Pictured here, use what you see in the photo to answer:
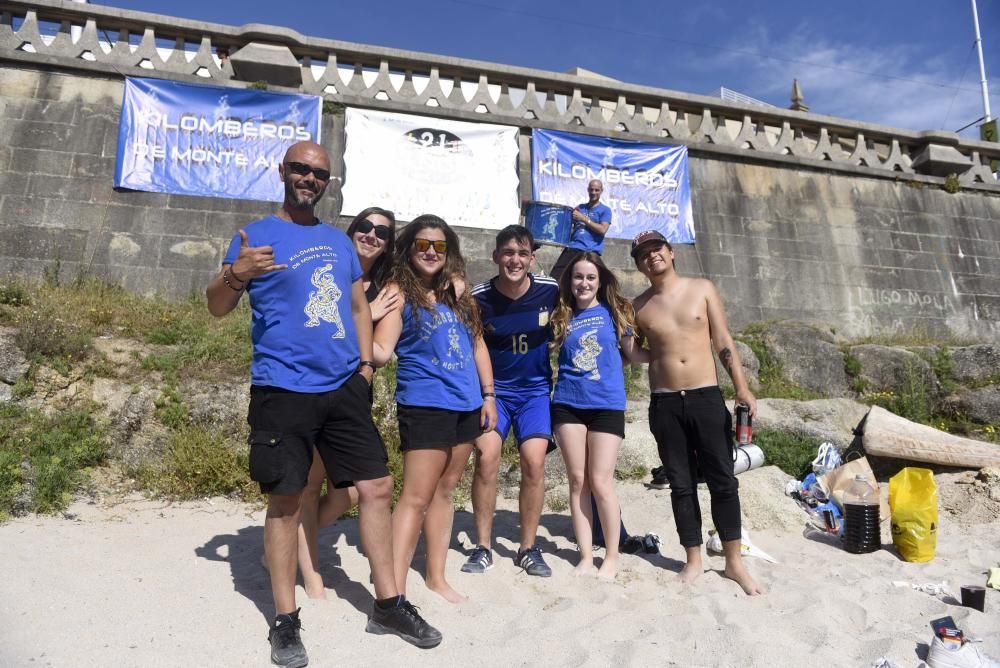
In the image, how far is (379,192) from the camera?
30.9 feet

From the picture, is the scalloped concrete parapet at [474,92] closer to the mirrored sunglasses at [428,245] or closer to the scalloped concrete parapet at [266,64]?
the scalloped concrete parapet at [266,64]

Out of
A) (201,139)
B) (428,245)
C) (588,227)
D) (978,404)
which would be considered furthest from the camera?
(201,139)

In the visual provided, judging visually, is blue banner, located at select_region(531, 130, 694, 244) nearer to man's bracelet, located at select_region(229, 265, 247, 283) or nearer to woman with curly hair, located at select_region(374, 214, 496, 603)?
woman with curly hair, located at select_region(374, 214, 496, 603)

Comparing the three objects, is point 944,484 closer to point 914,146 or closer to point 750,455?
point 750,455

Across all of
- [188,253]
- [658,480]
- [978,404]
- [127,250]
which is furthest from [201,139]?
[978,404]

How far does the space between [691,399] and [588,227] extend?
3.43 meters

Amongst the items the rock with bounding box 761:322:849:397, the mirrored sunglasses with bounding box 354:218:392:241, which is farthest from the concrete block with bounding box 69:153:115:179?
the rock with bounding box 761:322:849:397

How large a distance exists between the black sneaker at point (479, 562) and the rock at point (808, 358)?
20.1 feet

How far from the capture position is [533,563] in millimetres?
3932

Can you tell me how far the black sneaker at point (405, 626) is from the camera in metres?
2.88

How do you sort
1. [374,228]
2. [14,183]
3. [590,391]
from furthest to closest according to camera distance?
[14,183]
[590,391]
[374,228]

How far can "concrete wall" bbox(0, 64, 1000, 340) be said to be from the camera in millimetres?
8672

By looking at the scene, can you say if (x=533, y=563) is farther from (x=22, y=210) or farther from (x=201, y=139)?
(x=22, y=210)

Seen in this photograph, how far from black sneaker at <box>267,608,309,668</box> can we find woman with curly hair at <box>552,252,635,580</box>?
1.74 meters
